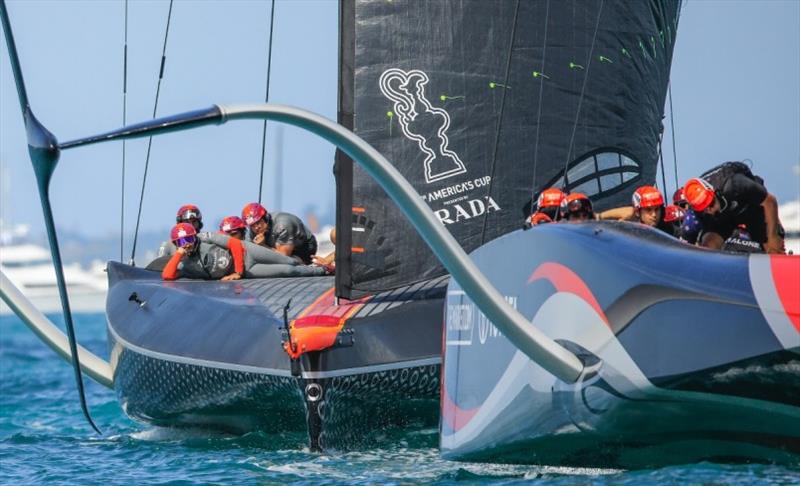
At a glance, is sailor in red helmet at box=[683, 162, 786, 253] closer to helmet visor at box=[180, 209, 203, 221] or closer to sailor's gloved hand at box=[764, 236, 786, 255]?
sailor's gloved hand at box=[764, 236, 786, 255]

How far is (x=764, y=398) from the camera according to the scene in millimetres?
5051

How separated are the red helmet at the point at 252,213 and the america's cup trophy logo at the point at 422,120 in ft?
7.16

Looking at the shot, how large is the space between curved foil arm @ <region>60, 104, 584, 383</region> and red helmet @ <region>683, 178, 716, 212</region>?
48.5 inches

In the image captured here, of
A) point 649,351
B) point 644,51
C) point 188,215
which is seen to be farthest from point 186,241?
point 649,351

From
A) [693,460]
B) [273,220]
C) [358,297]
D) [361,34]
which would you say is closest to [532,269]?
[693,460]

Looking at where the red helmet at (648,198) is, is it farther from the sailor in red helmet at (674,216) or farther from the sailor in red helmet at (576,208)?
the sailor in red helmet at (576,208)

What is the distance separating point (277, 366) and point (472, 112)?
2.35 m

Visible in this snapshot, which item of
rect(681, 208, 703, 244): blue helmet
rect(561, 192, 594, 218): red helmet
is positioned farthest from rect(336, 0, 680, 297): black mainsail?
rect(681, 208, 703, 244): blue helmet

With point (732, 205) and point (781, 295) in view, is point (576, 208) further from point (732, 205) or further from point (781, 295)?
point (781, 295)

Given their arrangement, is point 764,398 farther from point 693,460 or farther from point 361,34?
point 361,34

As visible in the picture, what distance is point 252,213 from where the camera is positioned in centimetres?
1153

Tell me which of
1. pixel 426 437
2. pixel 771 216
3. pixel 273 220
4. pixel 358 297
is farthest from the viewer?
pixel 273 220

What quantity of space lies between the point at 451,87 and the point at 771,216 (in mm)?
3668

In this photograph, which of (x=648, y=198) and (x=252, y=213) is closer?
(x=648, y=198)
